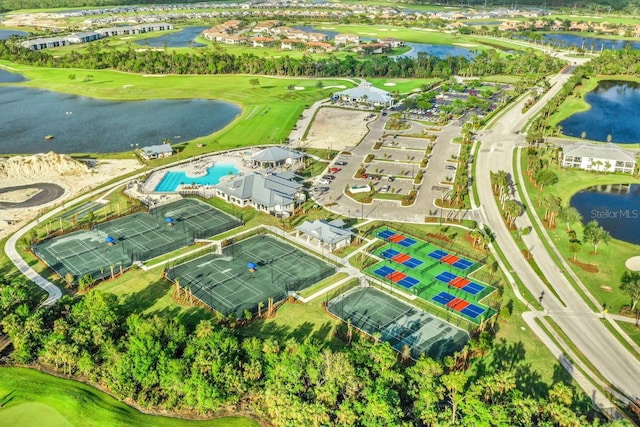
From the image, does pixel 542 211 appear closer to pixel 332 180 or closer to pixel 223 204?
pixel 332 180

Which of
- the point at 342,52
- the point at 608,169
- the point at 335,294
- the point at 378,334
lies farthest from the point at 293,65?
the point at 378,334

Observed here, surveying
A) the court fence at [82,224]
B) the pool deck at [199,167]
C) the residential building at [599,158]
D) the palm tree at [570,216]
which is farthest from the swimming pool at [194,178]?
Result: the residential building at [599,158]

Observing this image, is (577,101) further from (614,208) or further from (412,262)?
(412,262)

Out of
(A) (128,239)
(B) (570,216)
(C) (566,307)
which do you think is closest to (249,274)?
(A) (128,239)

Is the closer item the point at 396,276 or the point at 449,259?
the point at 396,276

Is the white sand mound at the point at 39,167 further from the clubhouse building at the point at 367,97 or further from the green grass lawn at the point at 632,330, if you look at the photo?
the green grass lawn at the point at 632,330

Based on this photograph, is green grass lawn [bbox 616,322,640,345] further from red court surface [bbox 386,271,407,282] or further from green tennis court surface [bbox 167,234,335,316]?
green tennis court surface [bbox 167,234,335,316]
